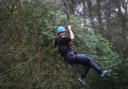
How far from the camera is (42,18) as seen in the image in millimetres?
13273

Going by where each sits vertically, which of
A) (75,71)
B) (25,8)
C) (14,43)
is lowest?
(75,71)

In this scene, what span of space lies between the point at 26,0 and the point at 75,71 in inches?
129

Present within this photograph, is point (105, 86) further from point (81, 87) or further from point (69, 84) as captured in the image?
point (69, 84)

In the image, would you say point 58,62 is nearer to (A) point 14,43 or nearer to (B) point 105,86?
(A) point 14,43

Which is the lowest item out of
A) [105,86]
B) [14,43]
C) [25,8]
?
[105,86]

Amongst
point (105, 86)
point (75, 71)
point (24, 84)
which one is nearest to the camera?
point (24, 84)

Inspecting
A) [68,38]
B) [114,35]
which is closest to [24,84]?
[68,38]

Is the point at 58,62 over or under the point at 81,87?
over

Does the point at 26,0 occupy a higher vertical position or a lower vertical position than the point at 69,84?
higher

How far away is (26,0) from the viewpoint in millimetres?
12703

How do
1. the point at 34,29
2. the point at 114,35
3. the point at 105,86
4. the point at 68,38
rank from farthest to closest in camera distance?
1. the point at 114,35
2. the point at 105,86
3. the point at 34,29
4. the point at 68,38

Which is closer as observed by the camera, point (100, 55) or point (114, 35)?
point (100, 55)

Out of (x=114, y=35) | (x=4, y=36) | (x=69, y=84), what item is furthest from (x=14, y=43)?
(x=114, y=35)

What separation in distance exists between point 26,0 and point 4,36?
133 cm
